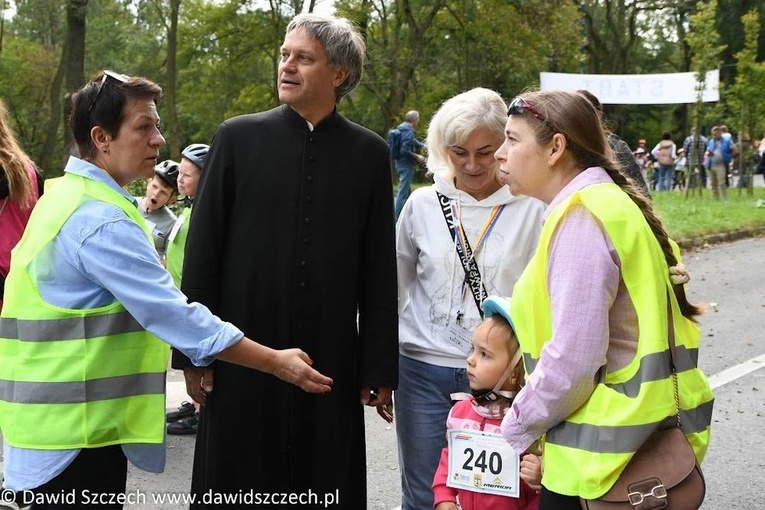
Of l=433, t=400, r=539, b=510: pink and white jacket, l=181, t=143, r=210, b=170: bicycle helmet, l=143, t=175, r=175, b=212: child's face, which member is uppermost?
l=181, t=143, r=210, b=170: bicycle helmet

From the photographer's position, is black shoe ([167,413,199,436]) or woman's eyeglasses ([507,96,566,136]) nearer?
woman's eyeglasses ([507,96,566,136])

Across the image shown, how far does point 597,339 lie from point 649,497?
0.41 m

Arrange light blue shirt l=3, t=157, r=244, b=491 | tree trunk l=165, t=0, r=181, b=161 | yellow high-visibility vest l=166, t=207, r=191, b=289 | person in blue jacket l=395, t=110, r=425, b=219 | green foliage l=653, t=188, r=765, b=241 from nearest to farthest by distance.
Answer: light blue shirt l=3, t=157, r=244, b=491
yellow high-visibility vest l=166, t=207, r=191, b=289
green foliage l=653, t=188, r=765, b=241
person in blue jacket l=395, t=110, r=425, b=219
tree trunk l=165, t=0, r=181, b=161

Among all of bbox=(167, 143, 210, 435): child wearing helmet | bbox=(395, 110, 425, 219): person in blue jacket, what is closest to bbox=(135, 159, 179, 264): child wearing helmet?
bbox=(167, 143, 210, 435): child wearing helmet

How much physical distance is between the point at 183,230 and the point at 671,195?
2036 cm

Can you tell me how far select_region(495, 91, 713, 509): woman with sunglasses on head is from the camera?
2.26 metres

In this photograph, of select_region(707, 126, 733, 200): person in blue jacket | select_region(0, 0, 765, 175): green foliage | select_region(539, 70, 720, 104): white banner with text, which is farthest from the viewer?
select_region(0, 0, 765, 175): green foliage

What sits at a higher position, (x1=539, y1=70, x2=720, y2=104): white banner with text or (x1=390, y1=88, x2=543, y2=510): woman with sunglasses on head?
(x1=539, y1=70, x2=720, y2=104): white banner with text

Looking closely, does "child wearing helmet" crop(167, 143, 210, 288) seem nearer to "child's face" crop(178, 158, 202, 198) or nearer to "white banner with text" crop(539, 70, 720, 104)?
"child's face" crop(178, 158, 202, 198)

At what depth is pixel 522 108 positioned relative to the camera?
256 cm

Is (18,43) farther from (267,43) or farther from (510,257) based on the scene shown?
(510,257)

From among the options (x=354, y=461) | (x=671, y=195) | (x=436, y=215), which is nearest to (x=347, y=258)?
(x=436, y=215)

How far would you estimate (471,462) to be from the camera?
3.07 meters

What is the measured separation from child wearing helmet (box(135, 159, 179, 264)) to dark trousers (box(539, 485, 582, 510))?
423cm
